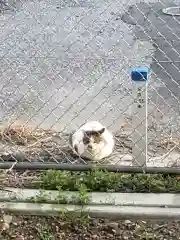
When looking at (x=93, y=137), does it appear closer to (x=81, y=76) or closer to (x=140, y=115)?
(x=140, y=115)

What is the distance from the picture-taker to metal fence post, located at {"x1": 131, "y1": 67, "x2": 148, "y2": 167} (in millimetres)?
3266

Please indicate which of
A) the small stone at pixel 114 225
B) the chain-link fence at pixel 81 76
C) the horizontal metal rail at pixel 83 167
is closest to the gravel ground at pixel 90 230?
the small stone at pixel 114 225

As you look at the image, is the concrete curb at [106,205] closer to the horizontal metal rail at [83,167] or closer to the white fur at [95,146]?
the horizontal metal rail at [83,167]

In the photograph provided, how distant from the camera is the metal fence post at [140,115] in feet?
10.7

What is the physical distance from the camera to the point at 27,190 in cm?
330

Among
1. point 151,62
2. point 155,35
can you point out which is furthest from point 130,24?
point 151,62

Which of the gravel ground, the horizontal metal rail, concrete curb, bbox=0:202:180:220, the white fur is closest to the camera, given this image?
the gravel ground

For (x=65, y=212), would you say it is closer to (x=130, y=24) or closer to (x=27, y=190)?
(x=27, y=190)

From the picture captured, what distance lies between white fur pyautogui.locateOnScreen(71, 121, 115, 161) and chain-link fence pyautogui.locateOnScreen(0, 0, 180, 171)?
0.17ft

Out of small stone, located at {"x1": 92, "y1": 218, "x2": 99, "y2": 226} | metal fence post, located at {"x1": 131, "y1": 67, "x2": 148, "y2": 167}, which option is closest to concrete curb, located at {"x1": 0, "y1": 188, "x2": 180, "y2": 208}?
small stone, located at {"x1": 92, "y1": 218, "x2": 99, "y2": 226}

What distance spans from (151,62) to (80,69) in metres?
0.62

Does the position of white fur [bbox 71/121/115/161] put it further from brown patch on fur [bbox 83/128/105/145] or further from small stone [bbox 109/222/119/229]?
small stone [bbox 109/222/119/229]

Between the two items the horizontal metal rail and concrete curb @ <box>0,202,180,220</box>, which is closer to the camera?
concrete curb @ <box>0,202,180,220</box>

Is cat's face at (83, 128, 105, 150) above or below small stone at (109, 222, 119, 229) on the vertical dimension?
above
